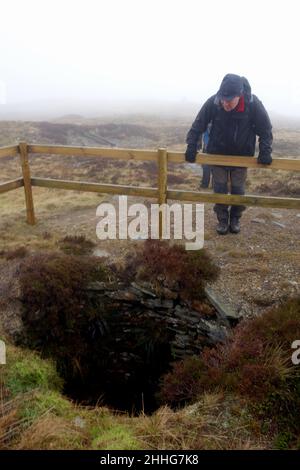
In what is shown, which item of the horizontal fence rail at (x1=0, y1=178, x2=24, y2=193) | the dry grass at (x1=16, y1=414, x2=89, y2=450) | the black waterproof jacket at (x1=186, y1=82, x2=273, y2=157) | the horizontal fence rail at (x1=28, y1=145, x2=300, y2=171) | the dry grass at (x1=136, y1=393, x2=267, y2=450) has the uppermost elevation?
the black waterproof jacket at (x1=186, y1=82, x2=273, y2=157)

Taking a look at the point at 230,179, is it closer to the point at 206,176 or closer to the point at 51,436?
the point at 206,176

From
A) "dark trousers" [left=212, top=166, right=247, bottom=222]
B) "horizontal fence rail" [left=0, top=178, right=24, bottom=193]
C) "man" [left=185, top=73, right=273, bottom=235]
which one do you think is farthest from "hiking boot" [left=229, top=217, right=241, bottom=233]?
"horizontal fence rail" [left=0, top=178, right=24, bottom=193]

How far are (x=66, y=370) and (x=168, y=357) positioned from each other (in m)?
1.67

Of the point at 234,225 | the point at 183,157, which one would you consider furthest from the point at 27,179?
the point at 234,225

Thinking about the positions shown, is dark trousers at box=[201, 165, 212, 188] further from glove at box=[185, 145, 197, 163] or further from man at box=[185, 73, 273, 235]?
glove at box=[185, 145, 197, 163]

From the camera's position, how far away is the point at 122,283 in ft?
24.5

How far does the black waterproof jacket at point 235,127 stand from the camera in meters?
7.26

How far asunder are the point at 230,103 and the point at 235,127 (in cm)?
55

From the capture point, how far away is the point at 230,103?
23.0 feet

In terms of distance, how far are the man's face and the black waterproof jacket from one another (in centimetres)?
15

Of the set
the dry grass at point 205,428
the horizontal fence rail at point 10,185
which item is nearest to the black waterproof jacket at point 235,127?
the horizontal fence rail at point 10,185

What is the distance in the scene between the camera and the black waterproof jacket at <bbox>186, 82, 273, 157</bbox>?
7258 mm

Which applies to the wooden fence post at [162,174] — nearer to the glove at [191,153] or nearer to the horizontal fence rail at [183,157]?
the horizontal fence rail at [183,157]
